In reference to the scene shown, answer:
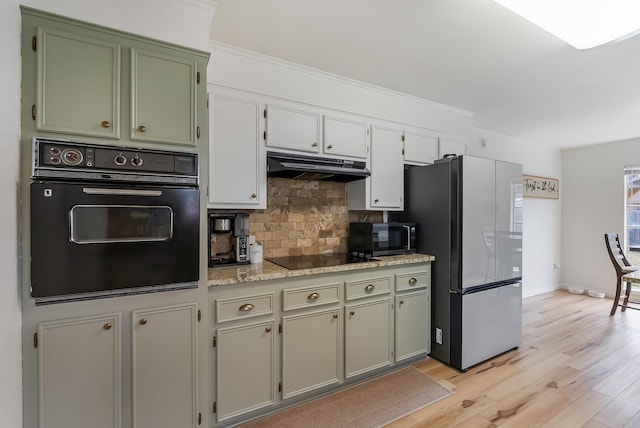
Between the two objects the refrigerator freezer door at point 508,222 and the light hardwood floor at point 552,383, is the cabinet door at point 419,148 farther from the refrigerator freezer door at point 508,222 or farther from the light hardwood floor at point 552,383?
the light hardwood floor at point 552,383

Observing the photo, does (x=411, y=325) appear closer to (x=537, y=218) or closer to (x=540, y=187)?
(x=537, y=218)

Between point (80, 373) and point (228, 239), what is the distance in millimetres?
1207

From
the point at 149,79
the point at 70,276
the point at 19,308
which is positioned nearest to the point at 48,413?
the point at 19,308

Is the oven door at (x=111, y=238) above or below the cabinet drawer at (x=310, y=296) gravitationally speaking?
above

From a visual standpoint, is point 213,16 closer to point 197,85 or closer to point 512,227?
point 197,85

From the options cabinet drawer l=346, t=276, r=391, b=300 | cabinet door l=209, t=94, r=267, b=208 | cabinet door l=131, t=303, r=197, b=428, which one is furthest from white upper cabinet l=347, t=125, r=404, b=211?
cabinet door l=131, t=303, r=197, b=428

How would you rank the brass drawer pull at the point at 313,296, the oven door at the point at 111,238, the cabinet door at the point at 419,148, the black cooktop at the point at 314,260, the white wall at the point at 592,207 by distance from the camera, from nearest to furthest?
the oven door at the point at 111,238, the brass drawer pull at the point at 313,296, the black cooktop at the point at 314,260, the cabinet door at the point at 419,148, the white wall at the point at 592,207

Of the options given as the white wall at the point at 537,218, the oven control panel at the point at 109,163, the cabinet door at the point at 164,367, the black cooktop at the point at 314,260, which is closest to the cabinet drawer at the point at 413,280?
the black cooktop at the point at 314,260

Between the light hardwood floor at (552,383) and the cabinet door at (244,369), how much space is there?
87cm

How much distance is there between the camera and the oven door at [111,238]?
134 centimetres

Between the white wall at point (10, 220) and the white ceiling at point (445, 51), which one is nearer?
the white wall at point (10, 220)

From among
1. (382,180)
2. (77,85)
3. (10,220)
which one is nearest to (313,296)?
(382,180)

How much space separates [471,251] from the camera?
2.61m

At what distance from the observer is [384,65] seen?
241 cm
